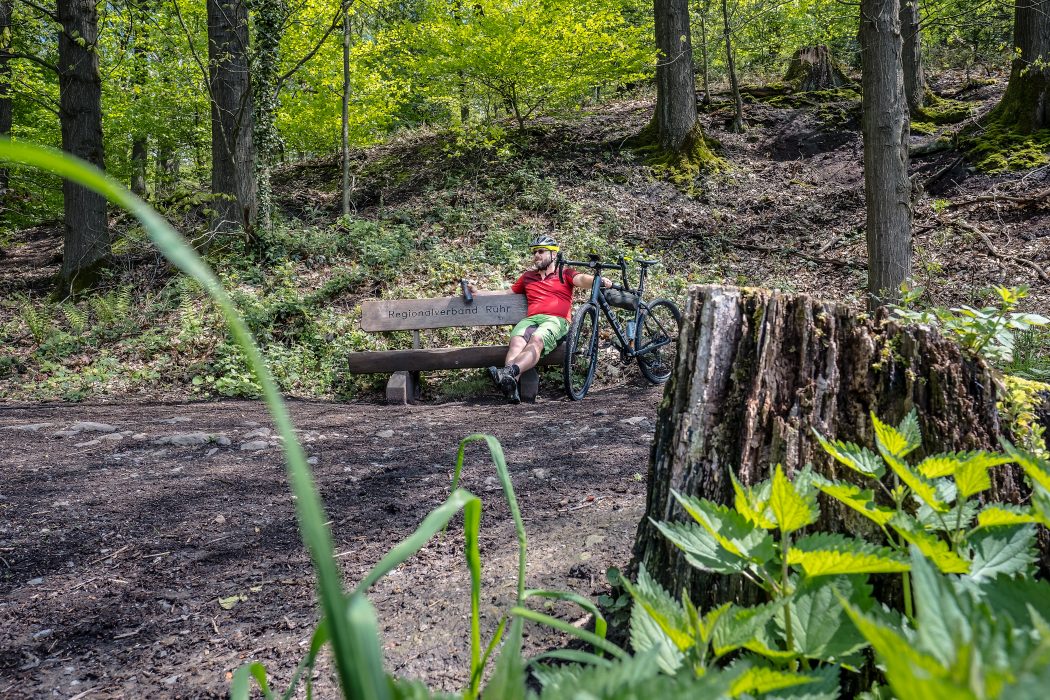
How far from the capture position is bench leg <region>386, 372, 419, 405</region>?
6.88 m

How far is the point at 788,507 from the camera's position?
84 cm

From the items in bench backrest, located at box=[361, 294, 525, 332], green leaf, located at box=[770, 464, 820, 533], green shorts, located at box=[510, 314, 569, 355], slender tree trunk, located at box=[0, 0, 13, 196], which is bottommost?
green leaf, located at box=[770, 464, 820, 533]

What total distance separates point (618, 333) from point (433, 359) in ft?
6.21

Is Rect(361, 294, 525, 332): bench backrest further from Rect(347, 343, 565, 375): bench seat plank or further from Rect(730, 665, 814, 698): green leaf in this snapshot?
Rect(730, 665, 814, 698): green leaf

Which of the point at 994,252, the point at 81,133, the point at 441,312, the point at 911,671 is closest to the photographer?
the point at 911,671

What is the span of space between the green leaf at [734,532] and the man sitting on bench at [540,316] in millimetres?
5112

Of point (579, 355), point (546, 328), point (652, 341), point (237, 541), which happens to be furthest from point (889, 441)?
point (652, 341)

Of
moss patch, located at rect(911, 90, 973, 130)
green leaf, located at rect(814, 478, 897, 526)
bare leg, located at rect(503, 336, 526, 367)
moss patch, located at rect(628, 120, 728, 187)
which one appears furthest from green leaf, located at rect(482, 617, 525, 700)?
moss patch, located at rect(911, 90, 973, 130)

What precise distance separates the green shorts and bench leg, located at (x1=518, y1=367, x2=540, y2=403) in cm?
26

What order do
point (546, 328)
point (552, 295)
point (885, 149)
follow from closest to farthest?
point (885, 149), point (546, 328), point (552, 295)

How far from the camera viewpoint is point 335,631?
0.37 meters

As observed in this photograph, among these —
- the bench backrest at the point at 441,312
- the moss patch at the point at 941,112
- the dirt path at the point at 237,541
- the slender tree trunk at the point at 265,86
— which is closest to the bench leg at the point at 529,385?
the bench backrest at the point at 441,312

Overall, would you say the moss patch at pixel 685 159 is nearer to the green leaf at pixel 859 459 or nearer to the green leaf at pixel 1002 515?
the green leaf at pixel 859 459

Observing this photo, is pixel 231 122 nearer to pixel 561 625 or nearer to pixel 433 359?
pixel 433 359
